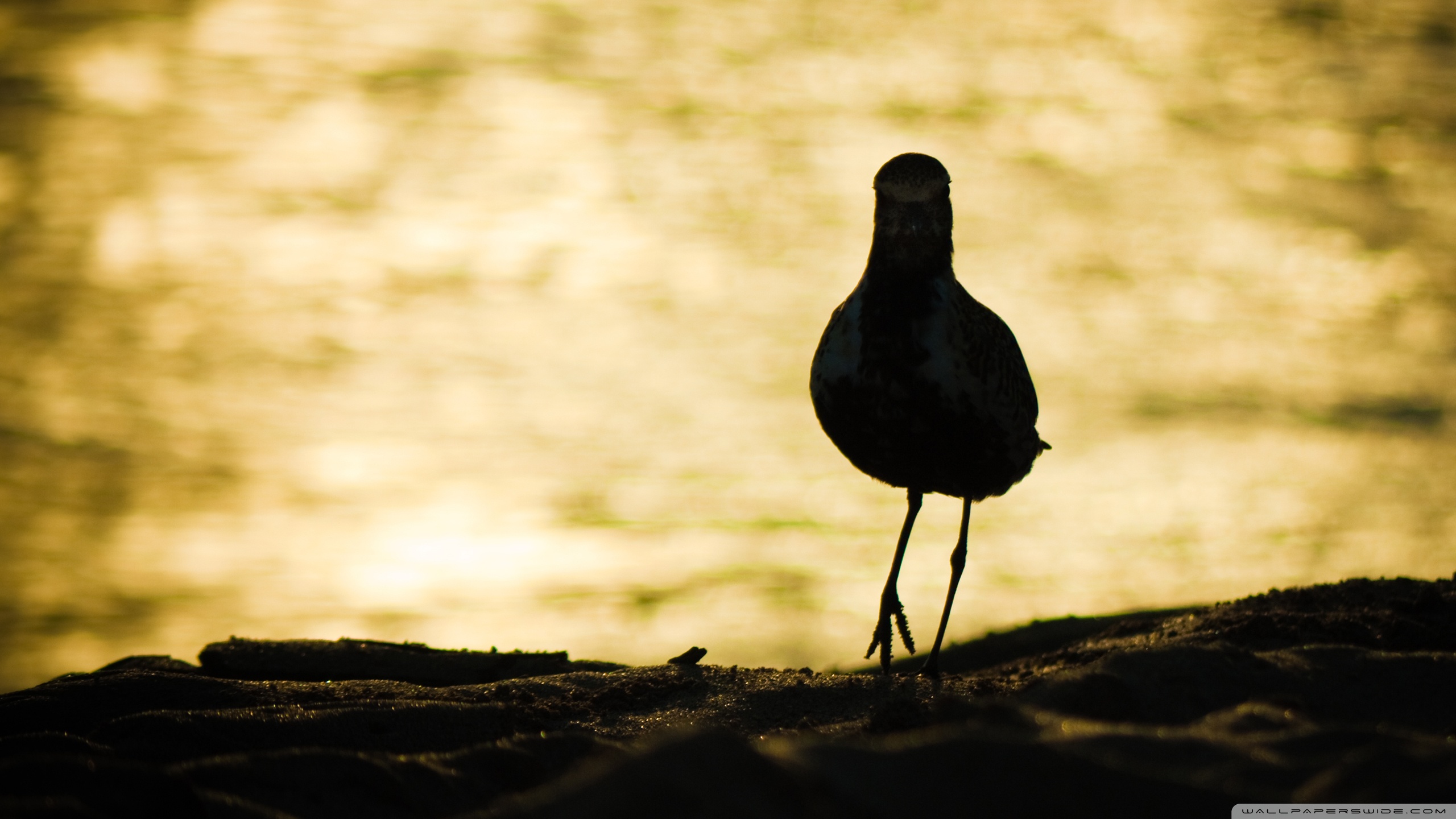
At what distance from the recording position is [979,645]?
680cm

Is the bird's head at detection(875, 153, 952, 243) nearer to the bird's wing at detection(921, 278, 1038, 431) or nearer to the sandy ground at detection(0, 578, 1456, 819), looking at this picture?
the bird's wing at detection(921, 278, 1038, 431)

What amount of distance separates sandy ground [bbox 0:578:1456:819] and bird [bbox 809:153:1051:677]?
40.3 inches

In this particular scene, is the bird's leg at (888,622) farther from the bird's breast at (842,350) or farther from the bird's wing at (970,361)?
Answer: the bird's breast at (842,350)

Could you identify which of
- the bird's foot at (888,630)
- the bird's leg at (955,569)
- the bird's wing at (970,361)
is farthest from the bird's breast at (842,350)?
the bird's foot at (888,630)

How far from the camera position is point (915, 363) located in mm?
5316

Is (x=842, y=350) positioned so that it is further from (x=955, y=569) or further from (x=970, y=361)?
(x=955, y=569)

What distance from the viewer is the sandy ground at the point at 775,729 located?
251 centimetres

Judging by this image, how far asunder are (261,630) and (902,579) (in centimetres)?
531

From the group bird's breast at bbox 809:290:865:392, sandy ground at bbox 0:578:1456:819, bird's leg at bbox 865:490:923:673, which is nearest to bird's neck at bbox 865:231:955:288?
bird's breast at bbox 809:290:865:392

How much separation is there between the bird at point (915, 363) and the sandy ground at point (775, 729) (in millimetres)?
1025

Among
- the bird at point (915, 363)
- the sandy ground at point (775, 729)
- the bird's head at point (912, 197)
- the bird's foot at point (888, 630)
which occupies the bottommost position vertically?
the sandy ground at point (775, 729)

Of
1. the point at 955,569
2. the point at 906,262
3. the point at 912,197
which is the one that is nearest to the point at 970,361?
the point at 906,262

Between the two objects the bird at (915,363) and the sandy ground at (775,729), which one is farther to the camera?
the bird at (915,363)

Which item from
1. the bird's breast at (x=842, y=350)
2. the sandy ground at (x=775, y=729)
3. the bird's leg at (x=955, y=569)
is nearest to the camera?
the sandy ground at (x=775, y=729)
